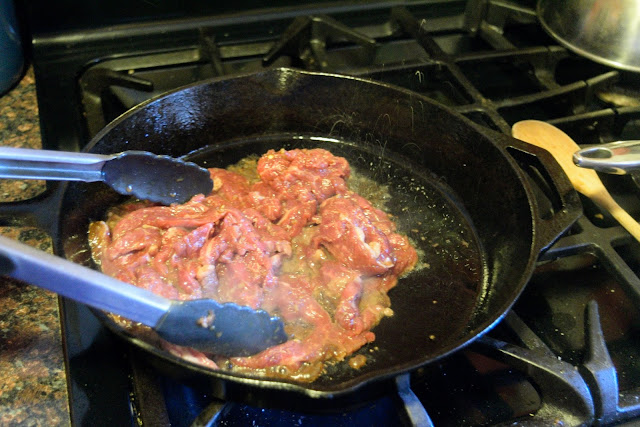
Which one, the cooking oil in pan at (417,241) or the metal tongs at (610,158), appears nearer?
the cooking oil in pan at (417,241)

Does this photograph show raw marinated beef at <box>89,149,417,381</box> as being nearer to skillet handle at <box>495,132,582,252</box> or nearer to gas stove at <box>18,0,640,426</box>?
gas stove at <box>18,0,640,426</box>

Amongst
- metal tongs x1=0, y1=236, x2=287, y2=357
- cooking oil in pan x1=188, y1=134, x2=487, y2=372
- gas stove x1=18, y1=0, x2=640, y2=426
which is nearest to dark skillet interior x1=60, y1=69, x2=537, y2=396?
cooking oil in pan x1=188, y1=134, x2=487, y2=372

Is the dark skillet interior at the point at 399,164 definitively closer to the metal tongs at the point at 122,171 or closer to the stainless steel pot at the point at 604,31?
the metal tongs at the point at 122,171

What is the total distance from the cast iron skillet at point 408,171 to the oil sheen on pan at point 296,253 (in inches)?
0.5

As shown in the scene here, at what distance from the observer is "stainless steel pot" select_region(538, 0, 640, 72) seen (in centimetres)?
188

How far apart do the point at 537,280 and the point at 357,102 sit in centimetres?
82

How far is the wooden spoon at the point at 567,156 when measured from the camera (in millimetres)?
1582

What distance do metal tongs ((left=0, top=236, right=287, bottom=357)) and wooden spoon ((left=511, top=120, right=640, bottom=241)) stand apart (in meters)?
1.06

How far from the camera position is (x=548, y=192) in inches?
63.8

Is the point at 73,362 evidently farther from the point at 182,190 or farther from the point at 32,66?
the point at 32,66

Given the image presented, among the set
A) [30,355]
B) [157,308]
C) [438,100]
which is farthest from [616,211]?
[30,355]

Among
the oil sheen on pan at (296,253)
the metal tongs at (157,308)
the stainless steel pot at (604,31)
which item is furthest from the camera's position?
the stainless steel pot at (604,31)

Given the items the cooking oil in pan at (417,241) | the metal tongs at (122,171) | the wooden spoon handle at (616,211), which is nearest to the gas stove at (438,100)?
the wooden spoon handle at (616,211)

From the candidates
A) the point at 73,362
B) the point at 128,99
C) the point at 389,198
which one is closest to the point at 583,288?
the point at 389,198
